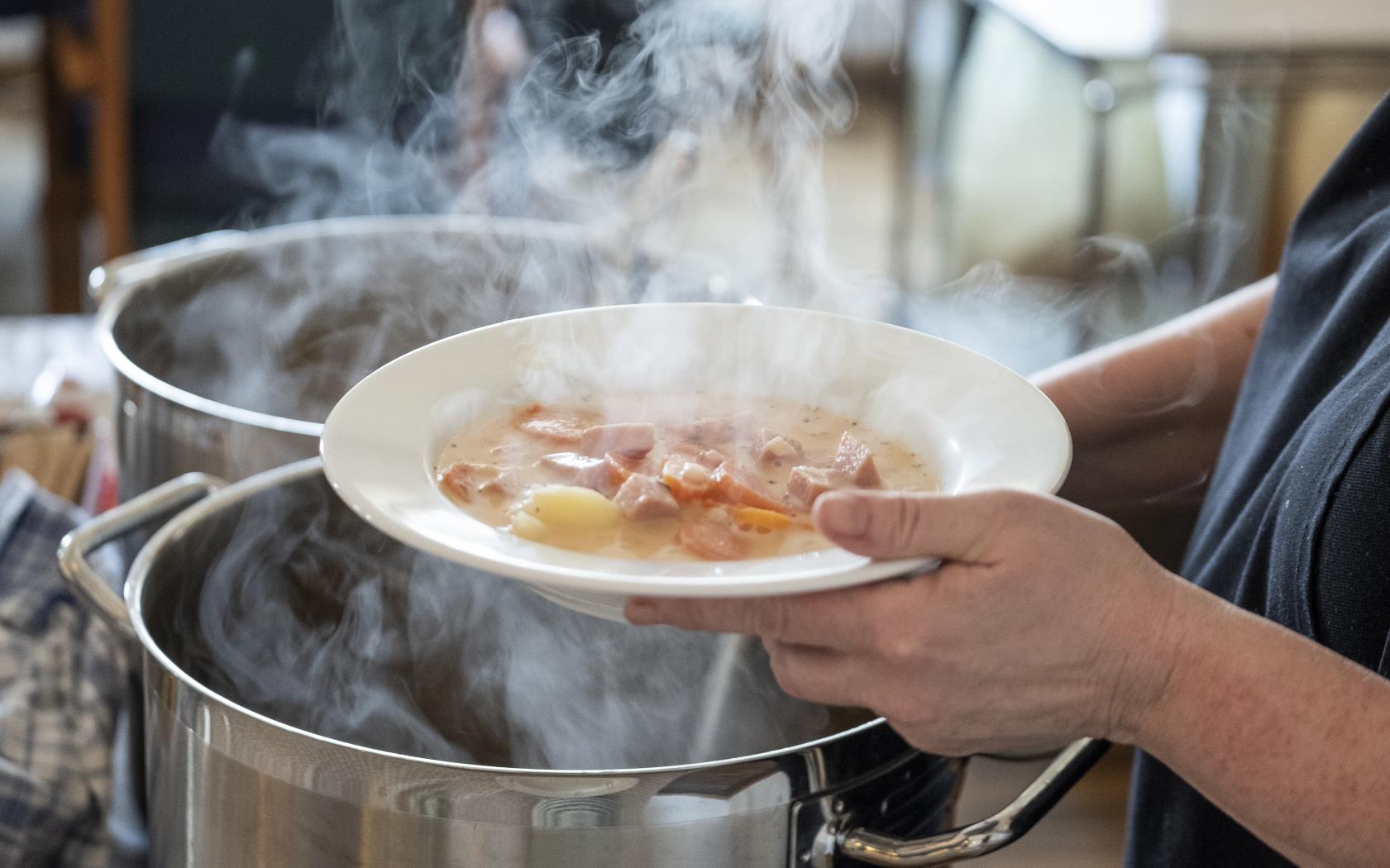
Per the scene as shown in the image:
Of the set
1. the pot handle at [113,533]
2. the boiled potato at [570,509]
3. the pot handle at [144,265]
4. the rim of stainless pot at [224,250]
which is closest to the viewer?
the boiled potato at [570,509]

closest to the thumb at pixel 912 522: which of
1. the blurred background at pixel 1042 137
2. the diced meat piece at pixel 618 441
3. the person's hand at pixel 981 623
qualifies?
the person's hand at pixel 981 623

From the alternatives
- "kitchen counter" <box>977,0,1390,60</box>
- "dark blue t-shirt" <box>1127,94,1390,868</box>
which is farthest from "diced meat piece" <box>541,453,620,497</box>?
"kitchen counter" <box>977,0,1390,60</box>

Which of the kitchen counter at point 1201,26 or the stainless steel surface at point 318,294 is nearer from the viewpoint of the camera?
the stainless steel surface at point 318,294

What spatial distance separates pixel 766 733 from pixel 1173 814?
0.34 metres

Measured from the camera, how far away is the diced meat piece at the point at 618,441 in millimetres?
853

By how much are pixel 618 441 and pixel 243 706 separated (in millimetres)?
391

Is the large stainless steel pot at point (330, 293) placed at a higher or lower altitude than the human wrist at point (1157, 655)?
lower

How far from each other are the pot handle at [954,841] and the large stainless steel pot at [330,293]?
734 mm

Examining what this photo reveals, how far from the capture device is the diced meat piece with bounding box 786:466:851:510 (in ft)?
2.63

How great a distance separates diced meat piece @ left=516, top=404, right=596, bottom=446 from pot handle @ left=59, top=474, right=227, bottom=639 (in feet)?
1.07

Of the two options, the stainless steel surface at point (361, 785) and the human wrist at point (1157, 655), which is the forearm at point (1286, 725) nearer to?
the human wrist at point (1157, 655)

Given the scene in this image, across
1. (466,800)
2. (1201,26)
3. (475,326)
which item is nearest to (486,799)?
(466,800)

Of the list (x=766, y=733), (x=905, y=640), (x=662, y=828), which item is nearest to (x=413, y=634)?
(x=766, y=733)

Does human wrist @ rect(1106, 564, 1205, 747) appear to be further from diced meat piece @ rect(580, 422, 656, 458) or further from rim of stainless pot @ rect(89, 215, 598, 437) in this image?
rim of stainless pot @ rect(89, 215, 598, 437)
